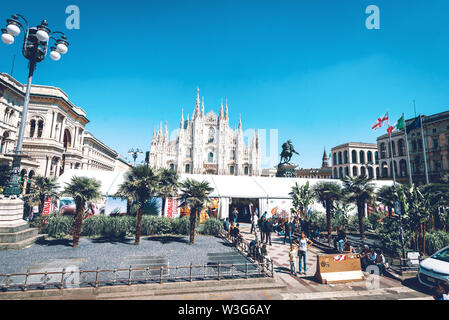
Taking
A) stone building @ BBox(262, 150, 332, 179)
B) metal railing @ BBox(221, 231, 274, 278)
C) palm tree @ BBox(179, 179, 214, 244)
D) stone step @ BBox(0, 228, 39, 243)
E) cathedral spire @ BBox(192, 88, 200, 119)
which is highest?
cathedral spire @ BBox(192, 88, 200, 119)

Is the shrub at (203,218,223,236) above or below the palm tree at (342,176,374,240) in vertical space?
below

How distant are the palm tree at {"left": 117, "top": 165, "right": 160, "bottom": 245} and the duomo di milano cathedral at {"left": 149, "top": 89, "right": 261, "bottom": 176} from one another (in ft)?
155

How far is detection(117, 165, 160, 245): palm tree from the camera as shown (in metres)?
13.7

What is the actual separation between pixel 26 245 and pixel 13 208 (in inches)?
86.7

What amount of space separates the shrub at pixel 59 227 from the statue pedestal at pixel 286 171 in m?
27.2

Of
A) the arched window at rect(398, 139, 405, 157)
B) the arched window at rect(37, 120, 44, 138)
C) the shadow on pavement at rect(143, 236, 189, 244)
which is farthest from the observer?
the arched window at rect(398, 139, 405, 157)

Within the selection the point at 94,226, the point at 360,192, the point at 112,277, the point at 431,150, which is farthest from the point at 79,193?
the point at 431,150

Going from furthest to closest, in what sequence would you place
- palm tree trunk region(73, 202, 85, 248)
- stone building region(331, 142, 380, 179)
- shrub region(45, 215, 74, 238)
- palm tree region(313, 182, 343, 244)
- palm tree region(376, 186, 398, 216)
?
stone building region(331, 142, 380, 179)
palm tree region(313, 182, 343, 244)
palm tree region(376, 186, 398, 216)
shrub region(45, 215, 74, 238)
palm tree trunk region(73, 202, 85, 248)

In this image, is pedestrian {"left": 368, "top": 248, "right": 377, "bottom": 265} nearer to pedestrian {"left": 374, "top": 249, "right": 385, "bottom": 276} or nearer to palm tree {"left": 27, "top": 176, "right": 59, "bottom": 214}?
pedestrian {"left": 374, "top": 249, "right": 385, "bottom": 276}

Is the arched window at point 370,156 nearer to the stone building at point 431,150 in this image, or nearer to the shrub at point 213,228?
the stone building at point 431,150

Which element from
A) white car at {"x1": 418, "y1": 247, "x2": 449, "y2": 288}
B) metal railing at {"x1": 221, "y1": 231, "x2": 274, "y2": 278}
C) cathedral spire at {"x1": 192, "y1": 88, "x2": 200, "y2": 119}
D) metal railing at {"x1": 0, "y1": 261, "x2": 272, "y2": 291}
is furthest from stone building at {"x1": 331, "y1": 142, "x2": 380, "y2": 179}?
metal railing at {"x1": 0, "y1": 261, "x2": 272, "y2": 291}

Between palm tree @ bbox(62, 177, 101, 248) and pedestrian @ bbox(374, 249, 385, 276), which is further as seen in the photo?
palm tree @ bbox(62, 177, 101, 248)

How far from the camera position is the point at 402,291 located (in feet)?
26.5

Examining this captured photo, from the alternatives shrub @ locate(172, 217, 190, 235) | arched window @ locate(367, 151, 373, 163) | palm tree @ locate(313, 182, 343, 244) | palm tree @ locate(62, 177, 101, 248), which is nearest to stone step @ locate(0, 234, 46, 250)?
palm tree @ locate(62, 177, 101, 248)
